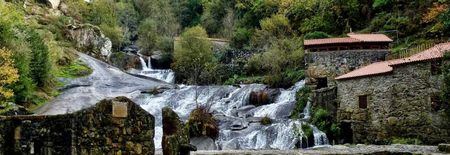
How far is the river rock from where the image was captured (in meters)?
22.9

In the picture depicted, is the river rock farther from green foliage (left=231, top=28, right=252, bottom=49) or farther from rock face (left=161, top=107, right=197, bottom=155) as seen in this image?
green foliage (left=231, top=28, right=252, bottom=49)

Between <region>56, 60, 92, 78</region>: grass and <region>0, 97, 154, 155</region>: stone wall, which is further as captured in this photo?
<region>56, 60, 92, 78</region>: grass

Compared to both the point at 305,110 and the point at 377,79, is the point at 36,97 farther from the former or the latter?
the point at 377,79

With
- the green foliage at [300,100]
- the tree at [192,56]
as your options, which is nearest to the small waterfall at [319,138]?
the green foliage at [300,100]

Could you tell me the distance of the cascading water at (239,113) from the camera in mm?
24781

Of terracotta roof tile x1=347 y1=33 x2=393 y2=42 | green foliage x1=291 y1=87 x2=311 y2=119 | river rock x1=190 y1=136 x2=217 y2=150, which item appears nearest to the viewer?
river rock x1=190 y1=136 x2=217 y2=150

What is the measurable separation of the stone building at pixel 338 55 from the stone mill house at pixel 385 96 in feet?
0.20

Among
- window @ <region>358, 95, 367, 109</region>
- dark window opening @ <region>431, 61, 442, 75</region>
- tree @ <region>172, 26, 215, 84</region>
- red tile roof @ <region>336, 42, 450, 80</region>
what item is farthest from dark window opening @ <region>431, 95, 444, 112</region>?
tree @ <region>172, 26, 215, 84</region>

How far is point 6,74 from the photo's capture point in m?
26.8

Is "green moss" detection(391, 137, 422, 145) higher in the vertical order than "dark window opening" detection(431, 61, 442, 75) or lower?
lower

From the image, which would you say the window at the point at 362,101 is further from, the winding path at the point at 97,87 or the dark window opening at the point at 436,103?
the winding path at the point at 97,87

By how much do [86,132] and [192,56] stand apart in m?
37.1

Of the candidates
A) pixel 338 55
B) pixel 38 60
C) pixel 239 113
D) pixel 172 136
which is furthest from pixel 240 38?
pixel 172 136

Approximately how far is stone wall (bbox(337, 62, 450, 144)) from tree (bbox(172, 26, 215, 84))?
19.4m
